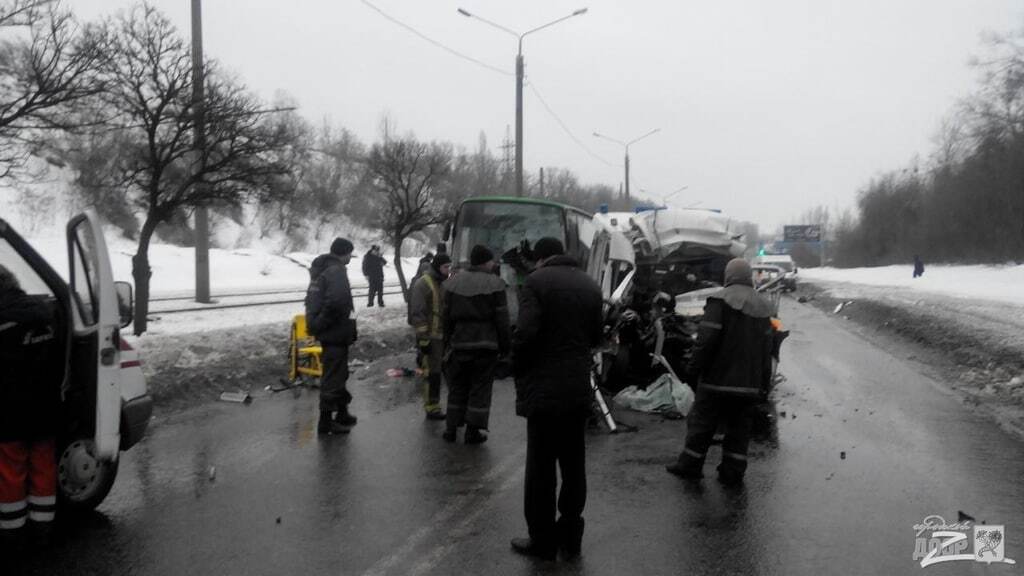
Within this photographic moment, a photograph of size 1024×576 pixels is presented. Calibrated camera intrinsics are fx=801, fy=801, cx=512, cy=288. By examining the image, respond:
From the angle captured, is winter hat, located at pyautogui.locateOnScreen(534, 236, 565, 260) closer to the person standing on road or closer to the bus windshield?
the bus windshield

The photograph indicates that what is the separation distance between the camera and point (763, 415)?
30.8 ft

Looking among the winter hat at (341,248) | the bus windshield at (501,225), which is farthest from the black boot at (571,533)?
the bus windshield at (501,225)

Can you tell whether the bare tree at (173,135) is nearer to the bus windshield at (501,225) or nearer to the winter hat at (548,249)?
the bus windshield at (501,225)

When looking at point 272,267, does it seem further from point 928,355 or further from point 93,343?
point 93,343

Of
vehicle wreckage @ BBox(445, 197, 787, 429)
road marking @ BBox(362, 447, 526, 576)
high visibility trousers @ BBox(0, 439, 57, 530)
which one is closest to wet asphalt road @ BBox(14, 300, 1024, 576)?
road marking @ BBox(362, 447, 526, 576)

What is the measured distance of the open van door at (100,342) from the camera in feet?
16.6

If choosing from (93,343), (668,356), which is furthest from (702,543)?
(668,356)

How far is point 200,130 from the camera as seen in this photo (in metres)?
15.2

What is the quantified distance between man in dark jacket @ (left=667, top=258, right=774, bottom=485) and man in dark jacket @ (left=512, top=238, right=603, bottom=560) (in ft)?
6.03

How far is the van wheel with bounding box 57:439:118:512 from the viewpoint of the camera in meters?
5.48

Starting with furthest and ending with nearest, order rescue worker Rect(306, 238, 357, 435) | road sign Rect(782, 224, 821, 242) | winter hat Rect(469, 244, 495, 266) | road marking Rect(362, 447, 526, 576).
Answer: road sign Rect(782, 224, 821, 242)
rescue worker Rect(306, 238, 357, 435)
winter hat Rect(469, 244, 495, 266)
road marking Rect(362, 447, 526, 576)

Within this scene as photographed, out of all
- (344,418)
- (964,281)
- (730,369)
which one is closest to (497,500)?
(730,369)

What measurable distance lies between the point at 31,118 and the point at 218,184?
3915 mm

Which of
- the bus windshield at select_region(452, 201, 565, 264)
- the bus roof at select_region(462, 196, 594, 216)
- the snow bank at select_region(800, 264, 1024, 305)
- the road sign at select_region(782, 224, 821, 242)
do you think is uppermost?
the road sign at select_region(782, 224, 821, 242)
